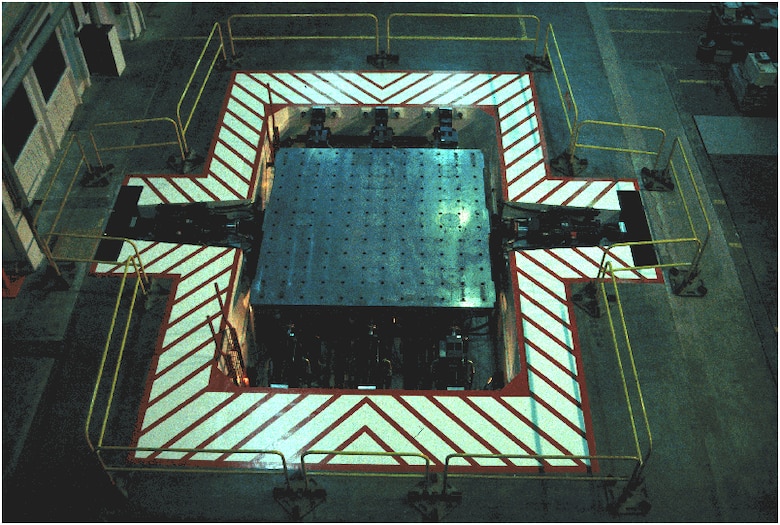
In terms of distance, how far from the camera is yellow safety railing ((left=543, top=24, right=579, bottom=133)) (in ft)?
59.2

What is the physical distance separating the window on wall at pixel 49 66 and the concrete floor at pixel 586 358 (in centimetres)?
120

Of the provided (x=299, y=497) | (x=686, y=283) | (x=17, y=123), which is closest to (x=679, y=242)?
(x=686, y=283)

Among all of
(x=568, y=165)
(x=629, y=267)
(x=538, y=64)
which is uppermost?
(x=538, y=64)

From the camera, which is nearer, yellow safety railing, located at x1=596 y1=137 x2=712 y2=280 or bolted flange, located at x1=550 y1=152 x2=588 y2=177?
yellow safety railing, located at x1=596 y1=137 x2=712 y2=280

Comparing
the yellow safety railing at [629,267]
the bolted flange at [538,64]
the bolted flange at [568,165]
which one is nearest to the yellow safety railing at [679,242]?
the yellow safety railing at [629,267]

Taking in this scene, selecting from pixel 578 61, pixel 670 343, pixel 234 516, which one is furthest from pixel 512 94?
pixel 234 516

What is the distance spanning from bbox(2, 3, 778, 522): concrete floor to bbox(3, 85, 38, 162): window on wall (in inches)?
52.5

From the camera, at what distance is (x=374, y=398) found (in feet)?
41.1

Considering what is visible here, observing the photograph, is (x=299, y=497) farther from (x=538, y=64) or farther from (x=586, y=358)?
(x=538, y=64)

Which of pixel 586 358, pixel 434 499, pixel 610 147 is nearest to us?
pixel 434 499

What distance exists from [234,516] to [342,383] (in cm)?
426

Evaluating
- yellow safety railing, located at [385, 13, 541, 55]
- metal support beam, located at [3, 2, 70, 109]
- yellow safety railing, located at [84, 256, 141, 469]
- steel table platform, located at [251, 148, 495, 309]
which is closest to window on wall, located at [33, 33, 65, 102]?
metal support beam, located at [3, 2, 70, 109]

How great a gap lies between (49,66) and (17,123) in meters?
2.45

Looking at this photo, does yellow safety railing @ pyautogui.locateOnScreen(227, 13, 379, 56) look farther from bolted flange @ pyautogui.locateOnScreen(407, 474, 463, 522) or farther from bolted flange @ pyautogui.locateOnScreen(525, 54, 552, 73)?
bolted flange @ pyautogui.locateOnScreen(407, 474, 463, 522)
